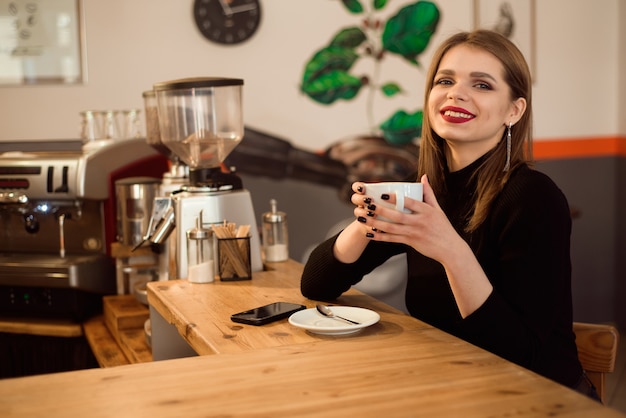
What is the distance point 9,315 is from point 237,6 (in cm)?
204

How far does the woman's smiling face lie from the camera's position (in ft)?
6.31

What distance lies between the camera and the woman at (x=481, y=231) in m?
1.62

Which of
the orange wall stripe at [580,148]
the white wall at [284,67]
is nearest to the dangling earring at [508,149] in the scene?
the white wall at [284,67]

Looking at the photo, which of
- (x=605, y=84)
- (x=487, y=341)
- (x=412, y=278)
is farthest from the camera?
(x=605, y=84)

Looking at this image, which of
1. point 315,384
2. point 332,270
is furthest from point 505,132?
point 315,384

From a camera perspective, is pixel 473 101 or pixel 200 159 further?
pixel 200 159

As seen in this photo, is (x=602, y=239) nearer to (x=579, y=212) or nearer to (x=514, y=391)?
(x=579, y=212)

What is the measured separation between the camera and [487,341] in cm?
167

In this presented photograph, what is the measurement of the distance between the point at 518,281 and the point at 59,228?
76.4 inches

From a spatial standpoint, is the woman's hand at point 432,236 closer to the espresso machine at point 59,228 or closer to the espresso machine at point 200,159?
the espresso machine at point 200,159

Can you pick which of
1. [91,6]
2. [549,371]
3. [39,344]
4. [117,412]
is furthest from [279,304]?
[91,6]

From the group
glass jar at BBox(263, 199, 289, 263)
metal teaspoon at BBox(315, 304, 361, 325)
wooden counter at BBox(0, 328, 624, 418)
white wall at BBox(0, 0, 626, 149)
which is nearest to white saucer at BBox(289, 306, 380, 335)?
metal teaspoon at BBox(315, 304, 361, 325)

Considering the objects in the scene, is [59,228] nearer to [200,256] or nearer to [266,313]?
[200,256]

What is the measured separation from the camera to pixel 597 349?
180cm
